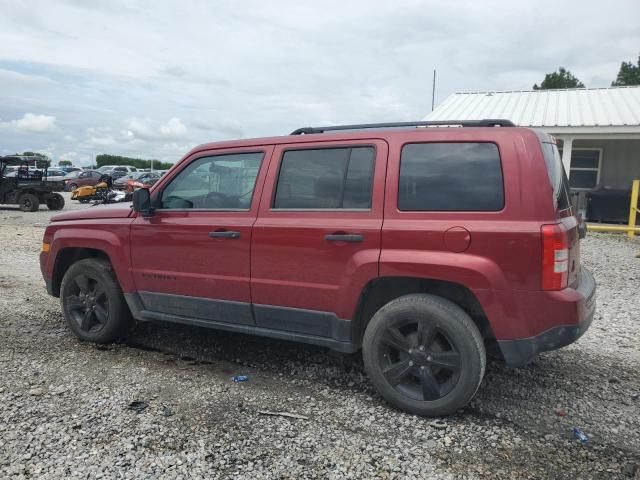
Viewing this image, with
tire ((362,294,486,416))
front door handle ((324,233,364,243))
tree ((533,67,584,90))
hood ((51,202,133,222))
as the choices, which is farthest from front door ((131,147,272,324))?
tree ((533,67,584,90))

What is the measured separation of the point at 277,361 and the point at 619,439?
2466mm

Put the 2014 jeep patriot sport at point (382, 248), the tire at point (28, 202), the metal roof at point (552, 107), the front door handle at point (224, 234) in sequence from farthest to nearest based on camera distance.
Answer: the tire at point (28, 202), the metal roof at point (552, 107), the front door handle at point (224, 234), the 2014 jeep patriot sport at point (382, 248)

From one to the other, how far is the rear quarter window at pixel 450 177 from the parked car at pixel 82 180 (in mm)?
32438

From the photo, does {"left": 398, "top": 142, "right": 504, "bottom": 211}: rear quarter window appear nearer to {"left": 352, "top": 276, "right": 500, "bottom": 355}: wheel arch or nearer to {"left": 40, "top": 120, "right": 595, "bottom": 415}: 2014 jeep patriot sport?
{"left": 40, "top": 120, "right": 595, "bottom": 415}: 2014 jeep patriot sport

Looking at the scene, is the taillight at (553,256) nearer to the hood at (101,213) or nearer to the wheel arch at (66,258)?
the hood at (101,213)

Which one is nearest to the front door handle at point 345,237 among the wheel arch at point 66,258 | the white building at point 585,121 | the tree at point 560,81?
the wheel arch at point 66,258

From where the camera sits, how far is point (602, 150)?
16.2 m

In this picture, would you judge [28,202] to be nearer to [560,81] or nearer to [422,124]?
[422,124]

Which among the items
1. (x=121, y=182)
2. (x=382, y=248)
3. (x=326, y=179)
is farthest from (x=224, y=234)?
(x=121, y=182)

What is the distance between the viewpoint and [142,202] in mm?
4164

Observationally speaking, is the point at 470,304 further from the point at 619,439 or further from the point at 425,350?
the point at 619,439

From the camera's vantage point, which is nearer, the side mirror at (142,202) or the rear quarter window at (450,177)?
the rear quarter window at (450,177)

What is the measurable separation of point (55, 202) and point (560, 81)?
1569 inches

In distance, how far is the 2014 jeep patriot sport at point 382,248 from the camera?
Result: 10.00 feet
